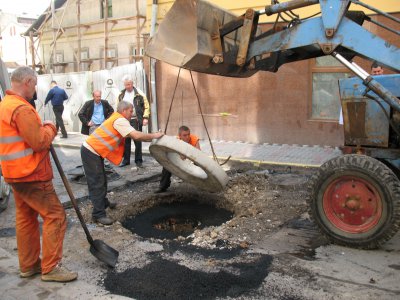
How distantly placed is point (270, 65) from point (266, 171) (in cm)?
300

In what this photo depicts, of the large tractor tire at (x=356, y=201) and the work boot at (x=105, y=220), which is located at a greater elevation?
the large tractor tire at (x=356, y=201)

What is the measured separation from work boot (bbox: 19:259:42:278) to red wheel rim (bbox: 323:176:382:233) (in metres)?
2.83

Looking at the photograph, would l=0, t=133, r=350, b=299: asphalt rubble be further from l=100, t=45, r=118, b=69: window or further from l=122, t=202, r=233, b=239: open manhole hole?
l=100, t=45, r=118, b=69: window

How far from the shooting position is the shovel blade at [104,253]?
3936 millimetres

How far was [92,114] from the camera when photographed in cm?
841

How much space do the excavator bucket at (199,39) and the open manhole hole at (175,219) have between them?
1957 millimetres

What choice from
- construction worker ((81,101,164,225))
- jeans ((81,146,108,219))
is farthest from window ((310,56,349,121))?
jeans ((81,146,108,219))

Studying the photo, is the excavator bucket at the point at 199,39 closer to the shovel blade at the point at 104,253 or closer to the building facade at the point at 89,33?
the shovel blade at the point at 104,253

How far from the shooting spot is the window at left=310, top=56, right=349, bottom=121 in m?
9.80

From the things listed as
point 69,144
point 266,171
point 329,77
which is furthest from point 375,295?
point 69,144

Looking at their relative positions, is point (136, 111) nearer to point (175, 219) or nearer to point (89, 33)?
point (175, 219)

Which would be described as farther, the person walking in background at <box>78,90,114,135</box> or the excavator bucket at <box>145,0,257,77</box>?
the person walking in background at <box>78,90,114,135</box>

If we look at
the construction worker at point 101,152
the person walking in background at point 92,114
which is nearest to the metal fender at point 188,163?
the construction worker at point 101,152

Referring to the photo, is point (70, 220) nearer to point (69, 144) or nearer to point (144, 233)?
point (144, 233)
